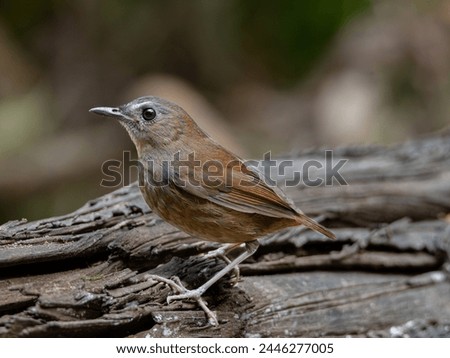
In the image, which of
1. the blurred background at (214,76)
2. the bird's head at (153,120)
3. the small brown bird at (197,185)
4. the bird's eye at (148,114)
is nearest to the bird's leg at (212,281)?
the small brown bird at (197,185)

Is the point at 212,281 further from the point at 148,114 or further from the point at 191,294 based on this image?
the point at 148,114

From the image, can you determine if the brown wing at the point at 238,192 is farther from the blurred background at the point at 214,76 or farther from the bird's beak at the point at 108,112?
the blurred background at the point at 214,76

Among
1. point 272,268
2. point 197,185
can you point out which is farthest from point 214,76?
point 197,185

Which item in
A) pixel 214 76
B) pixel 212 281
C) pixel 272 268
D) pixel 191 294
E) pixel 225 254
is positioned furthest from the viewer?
pixel 214 76

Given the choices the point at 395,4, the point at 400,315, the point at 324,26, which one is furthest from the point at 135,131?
the point at 395,4

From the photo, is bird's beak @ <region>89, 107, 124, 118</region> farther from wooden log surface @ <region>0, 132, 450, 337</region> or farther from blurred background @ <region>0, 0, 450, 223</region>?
blurred background @ <region>0, 0, 450, 223</region>

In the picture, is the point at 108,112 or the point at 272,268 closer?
the point at 108,112

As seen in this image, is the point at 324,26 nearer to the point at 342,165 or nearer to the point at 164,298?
the point at 342,165
